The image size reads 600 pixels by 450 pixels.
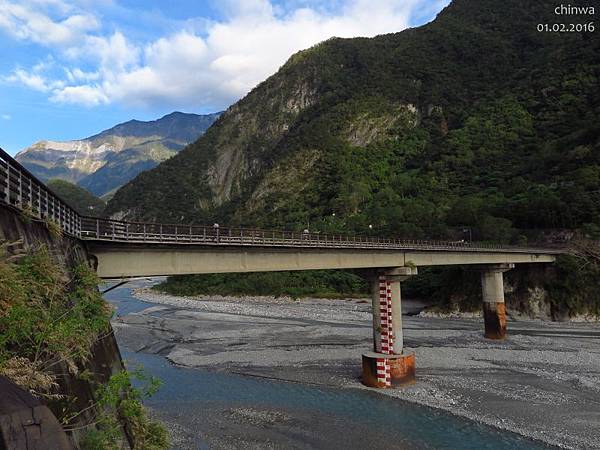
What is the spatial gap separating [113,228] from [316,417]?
13662mm

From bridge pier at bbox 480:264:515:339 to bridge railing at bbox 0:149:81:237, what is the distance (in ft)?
133

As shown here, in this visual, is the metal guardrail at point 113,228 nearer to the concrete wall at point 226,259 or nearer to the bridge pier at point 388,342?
the concrete wall at point 226,259

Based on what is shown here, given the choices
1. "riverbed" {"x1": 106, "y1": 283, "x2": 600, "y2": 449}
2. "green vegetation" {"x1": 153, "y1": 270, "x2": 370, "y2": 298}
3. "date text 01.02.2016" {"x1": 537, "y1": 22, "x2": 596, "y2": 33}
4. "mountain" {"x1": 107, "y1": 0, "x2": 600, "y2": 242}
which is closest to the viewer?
"riverbed" {"x1": 106, "y1": 283, "x2": 600, "y2": 449}

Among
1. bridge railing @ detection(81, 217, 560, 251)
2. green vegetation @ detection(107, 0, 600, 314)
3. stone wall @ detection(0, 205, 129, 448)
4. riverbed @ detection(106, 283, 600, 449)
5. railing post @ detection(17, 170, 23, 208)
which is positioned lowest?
riverbed @ detection(106, 283, 600, 449)

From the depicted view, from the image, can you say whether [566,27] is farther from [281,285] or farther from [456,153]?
[281,285]

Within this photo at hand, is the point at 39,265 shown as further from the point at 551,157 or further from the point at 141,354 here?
the point at 551,157

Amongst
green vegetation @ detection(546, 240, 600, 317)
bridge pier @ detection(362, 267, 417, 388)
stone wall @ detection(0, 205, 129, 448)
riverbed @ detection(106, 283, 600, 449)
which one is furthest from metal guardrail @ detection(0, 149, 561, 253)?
green vegetation @ detection(546, 240, 600, 317)

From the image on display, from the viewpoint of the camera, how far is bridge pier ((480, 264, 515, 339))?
4325 centimetres

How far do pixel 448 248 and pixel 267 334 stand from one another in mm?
20812

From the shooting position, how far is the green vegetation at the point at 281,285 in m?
84.0

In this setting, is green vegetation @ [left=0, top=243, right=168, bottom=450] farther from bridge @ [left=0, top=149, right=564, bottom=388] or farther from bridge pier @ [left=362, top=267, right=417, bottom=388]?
bridge pier @ [left=362, top=267, right=417, bottom=388]

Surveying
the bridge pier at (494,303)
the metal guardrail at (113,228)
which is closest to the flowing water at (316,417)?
the metal guardrail at (113,228)

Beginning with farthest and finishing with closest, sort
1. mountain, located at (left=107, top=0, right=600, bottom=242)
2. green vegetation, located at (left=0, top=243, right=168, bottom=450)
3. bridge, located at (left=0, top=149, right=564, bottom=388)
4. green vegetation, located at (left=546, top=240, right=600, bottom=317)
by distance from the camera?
1. mountain, located at (left=107, top=0, right=600, bottom=242)
2. green vegetation, located at (left=546, top=240, right=600, bottom=317)
3. bridge, located at (left=0, top=149, right=564, bottom=388)
4. green vegetation, located at (left=0, top=243, right=168, bottom=450)

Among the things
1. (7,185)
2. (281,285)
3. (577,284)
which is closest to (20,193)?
(7,185)
